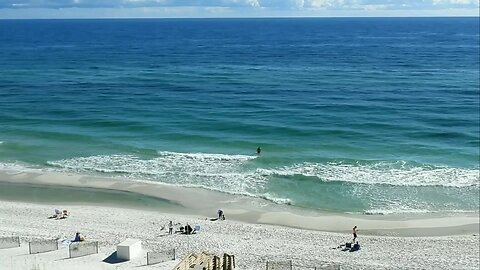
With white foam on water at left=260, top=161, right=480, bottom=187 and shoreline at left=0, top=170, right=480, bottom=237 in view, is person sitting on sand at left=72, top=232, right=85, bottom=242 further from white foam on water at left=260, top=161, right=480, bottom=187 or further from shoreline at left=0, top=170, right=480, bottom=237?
white foam on water at left=260, top=161, right=480, bottom=187

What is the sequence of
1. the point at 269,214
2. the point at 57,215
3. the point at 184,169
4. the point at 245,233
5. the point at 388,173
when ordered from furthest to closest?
the point at 184,169 < the point at 388,173 < the point at 269,214 < the point at 57,215 < the point at 245,233

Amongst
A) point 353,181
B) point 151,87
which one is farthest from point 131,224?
point 151,87

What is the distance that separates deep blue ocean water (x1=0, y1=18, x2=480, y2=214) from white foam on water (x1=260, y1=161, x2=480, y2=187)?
15cm

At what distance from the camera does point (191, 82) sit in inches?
3376

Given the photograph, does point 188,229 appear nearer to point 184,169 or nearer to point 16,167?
point 184,169

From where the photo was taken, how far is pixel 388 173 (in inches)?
1753

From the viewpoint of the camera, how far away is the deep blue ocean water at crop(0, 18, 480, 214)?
42.3 metres

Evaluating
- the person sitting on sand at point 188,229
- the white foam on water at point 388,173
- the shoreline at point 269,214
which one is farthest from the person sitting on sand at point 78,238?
the white foam on water at point 388,173

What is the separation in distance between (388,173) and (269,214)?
41.0 feet

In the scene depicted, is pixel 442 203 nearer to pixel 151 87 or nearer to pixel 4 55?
pixel 151 87

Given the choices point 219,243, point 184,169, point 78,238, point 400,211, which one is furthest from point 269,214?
point 78,238

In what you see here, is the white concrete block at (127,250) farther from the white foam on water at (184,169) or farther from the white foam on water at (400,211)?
the white foam on water at (400,211)

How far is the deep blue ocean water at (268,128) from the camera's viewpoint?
4234cm

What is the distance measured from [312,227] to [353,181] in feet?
29.1
